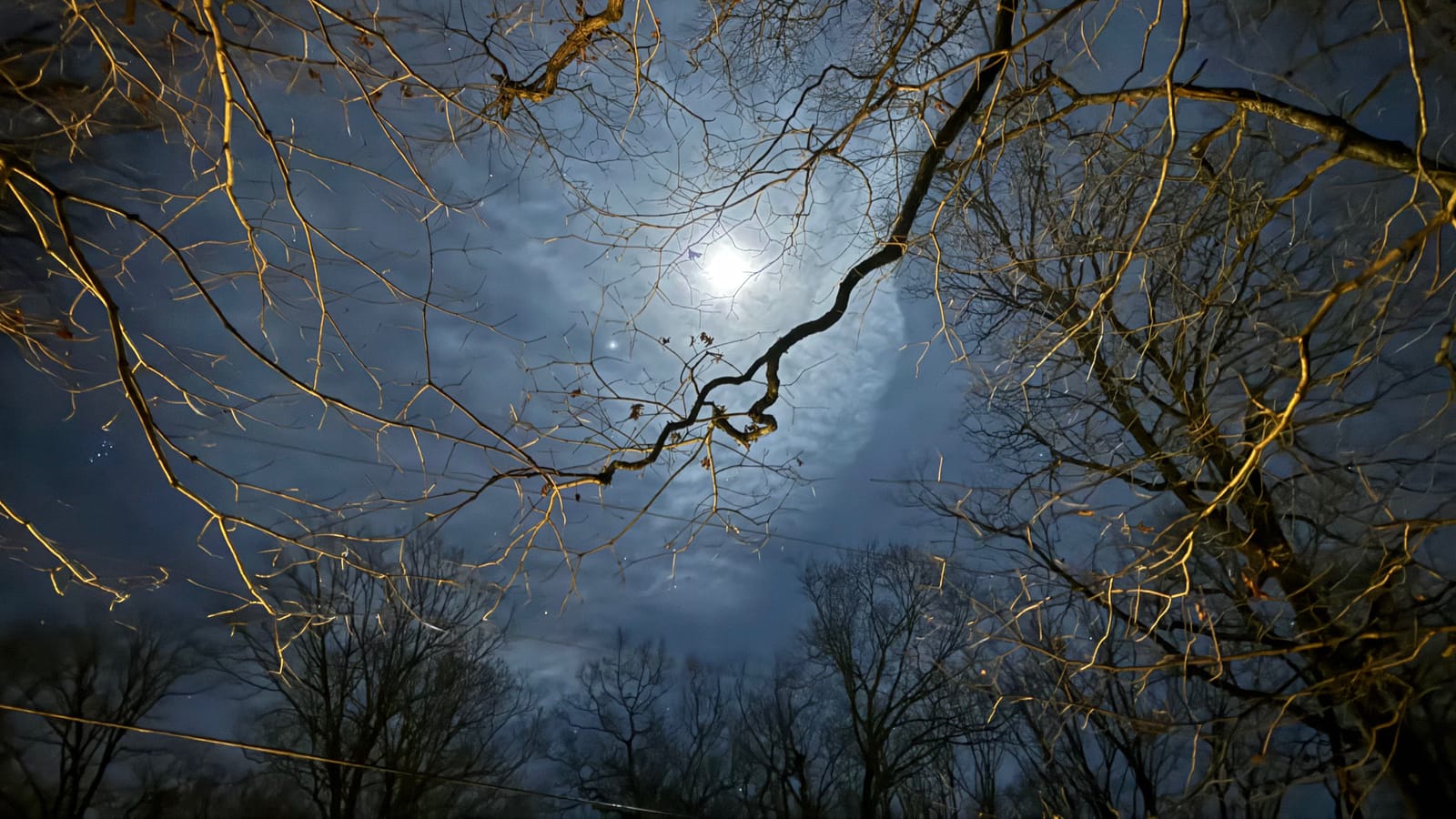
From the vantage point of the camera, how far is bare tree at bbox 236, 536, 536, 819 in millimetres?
3146

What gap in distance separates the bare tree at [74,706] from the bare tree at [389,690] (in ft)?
1.13

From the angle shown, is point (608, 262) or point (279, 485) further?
point (608, 262)

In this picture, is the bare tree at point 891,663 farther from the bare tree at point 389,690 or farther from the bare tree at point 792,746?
the bare tree at point 389,690

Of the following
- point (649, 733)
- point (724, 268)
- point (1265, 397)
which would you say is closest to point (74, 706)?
point (724, 268)

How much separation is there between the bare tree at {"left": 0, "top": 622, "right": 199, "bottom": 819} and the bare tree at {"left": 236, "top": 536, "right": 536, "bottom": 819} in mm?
344

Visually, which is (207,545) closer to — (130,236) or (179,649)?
(179,649)

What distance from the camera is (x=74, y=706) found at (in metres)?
2.63

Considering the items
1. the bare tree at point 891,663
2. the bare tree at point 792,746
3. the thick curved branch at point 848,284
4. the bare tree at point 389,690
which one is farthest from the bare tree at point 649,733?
the thick curved branch at point 848,284

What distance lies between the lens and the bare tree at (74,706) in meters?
2.44

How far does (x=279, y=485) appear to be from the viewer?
320cm

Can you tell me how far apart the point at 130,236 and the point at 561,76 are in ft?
5.48

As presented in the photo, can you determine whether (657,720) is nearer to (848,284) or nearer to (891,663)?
(891,663)

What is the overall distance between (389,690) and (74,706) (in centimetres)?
118

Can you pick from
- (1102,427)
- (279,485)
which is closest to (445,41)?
(279,485)
